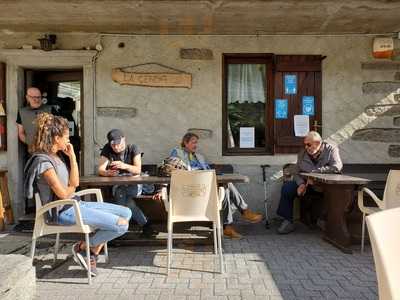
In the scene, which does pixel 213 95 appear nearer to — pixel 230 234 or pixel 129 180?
pixel 230 234

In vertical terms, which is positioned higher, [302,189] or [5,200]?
[302,189]

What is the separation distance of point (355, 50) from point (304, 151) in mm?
1708

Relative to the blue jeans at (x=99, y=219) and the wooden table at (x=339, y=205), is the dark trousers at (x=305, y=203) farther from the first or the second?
the blue jeans at (x=99, y=219)

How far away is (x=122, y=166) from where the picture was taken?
14.7 ft

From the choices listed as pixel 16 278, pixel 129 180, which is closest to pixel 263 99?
pixel 129 180

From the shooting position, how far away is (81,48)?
5773 millimetres

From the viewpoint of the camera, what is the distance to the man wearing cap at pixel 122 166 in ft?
14.7

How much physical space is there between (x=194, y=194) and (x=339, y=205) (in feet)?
5.56

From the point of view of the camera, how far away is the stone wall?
229 inches

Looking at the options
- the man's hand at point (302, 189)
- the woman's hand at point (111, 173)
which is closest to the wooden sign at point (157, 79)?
the woman's hand at point (111, 173)

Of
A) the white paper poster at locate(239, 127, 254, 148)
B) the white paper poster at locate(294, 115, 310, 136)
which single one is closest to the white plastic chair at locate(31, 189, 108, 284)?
the white paper poster at locate(239, 127, 254, 148)

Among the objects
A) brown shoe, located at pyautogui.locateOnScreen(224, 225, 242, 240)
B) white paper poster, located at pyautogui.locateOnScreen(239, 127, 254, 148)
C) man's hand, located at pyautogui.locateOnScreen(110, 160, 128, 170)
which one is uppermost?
white paper poster, located at pyautogui.locateOnScreen(239, 127, 254, 148)

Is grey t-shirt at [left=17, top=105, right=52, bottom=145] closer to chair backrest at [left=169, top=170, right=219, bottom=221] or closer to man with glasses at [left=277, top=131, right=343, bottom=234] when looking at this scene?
A: chair backrest at [left=169, top=170, right=219, bottom=221]

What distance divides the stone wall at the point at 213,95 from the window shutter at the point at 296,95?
0.09m
